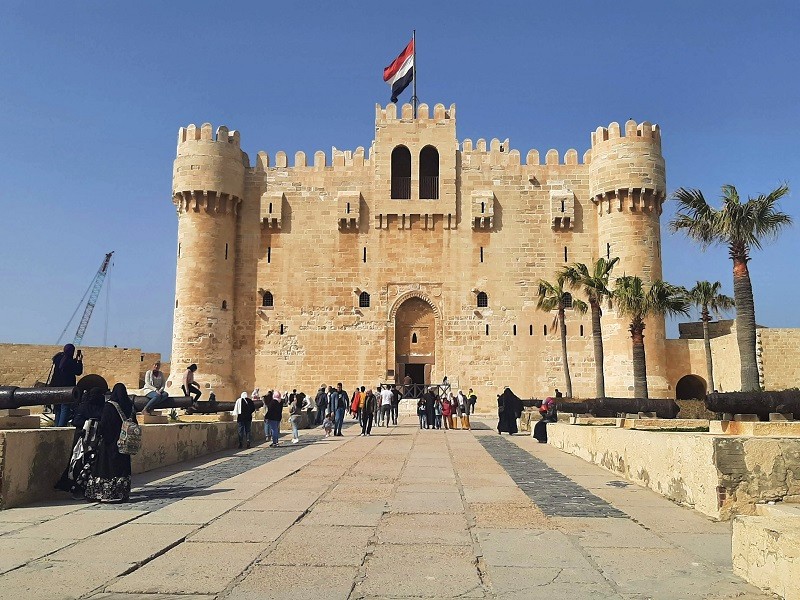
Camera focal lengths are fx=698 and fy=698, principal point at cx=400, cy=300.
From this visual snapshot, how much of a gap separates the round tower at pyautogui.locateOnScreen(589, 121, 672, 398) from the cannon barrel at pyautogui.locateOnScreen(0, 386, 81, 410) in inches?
928

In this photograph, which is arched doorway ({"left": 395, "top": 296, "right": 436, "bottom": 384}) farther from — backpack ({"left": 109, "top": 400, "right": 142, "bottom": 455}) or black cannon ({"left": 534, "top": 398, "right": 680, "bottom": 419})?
backpack ({"left": 109, "top": 400, "right": 142, "bottom": 455})

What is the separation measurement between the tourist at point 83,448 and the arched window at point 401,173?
973 inches

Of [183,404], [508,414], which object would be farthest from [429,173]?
[183,404]

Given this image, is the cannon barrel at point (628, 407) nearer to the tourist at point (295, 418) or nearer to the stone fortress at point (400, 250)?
the tourist at point (295, 418)

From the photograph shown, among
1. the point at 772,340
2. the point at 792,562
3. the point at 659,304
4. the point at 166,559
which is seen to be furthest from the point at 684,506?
the point at 772,340

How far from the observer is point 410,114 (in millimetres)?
30438

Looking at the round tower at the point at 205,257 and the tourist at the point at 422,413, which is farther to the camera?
the round tower at the point at 205,257

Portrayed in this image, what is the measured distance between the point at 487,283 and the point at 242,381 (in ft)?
36.8

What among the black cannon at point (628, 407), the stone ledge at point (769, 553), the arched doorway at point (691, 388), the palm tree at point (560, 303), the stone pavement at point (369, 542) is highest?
the palm tree at point (560, 303)

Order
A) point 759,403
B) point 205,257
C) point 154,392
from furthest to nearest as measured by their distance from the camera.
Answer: point 205,257 < point 154,392 < point 759,403

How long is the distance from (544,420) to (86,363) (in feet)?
79.1

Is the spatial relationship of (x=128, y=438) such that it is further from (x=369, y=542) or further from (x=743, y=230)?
(x=743, y=230)

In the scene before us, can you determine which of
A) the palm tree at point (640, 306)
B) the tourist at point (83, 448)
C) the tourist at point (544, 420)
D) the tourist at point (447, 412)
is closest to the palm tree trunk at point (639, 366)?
the palm tree at point (640, 306)

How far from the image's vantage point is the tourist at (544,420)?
14375 millimetres
